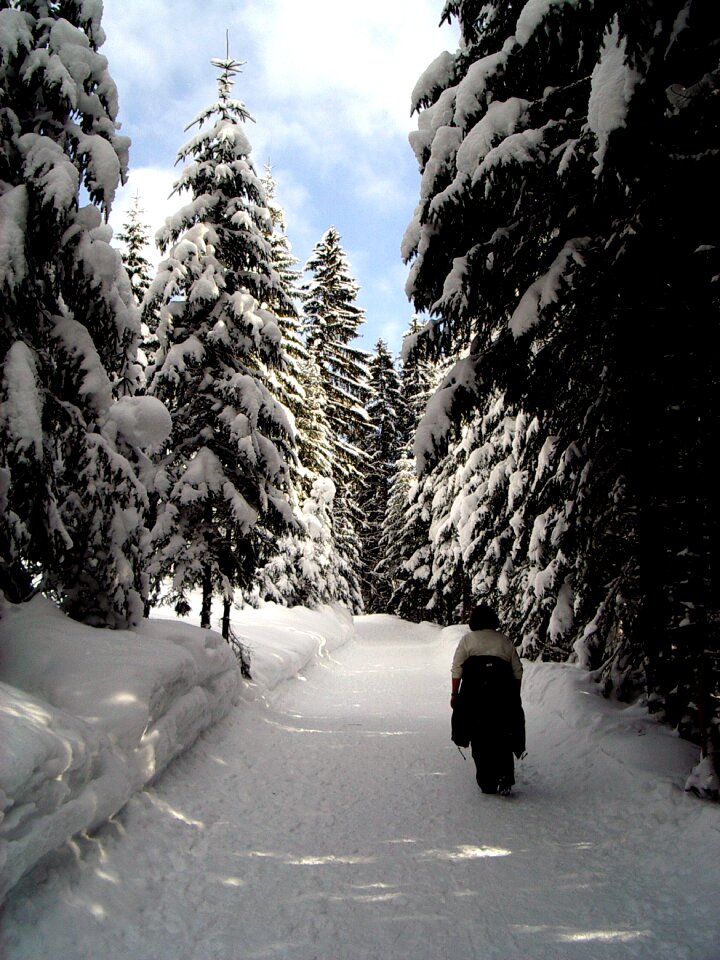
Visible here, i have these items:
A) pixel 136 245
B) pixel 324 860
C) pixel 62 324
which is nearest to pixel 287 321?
pixel 136 245

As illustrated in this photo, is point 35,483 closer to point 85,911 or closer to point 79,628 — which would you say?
point 79,628

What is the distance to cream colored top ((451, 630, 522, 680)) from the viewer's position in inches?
238

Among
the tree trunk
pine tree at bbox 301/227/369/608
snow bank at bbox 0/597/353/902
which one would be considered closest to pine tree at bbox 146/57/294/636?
the tree trunk

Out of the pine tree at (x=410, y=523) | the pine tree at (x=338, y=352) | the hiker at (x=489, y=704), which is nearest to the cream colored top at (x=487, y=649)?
the hiker at (x=489, y=704)

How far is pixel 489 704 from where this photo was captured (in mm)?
5770

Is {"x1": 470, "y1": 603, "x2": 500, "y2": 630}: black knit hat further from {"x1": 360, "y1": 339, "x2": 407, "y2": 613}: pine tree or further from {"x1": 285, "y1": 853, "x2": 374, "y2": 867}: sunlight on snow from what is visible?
{"x1": 360, "y1": 339, "x2": 407, "y2": 613}: pine tree

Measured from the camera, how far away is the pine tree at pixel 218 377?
1045 cm

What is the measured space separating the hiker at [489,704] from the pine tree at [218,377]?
5.30m

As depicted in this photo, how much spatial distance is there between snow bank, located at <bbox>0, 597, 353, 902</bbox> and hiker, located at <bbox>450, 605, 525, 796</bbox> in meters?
2.92

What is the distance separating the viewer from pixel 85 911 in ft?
10.7

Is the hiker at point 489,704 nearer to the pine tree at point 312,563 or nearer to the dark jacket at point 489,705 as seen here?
the dark jacket at point 489,705

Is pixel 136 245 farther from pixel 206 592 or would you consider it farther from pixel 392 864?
pixel 392 864

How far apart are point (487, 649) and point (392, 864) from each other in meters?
2.41

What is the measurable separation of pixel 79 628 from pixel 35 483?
153cm
